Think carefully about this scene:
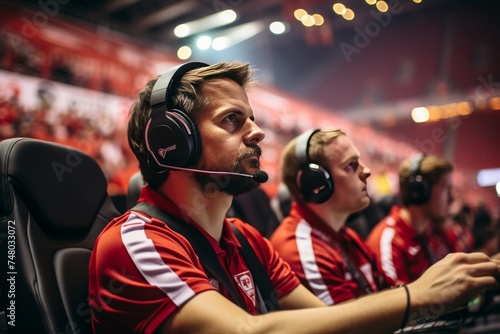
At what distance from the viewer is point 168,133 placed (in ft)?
2.92

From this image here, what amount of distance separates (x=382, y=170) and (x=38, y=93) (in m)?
5.52

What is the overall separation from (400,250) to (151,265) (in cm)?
141

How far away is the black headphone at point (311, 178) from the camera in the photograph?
1.37 metres

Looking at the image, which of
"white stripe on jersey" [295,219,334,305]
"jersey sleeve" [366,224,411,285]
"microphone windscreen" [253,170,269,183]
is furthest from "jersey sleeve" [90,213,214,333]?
"jersey sleeve" [366,224,411,285]

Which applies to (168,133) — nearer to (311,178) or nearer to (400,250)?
(311,178)

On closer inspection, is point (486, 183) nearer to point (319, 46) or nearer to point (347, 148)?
point (319, 46)

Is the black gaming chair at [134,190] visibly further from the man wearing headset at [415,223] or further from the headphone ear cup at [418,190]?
the headphone ear cup at [418,190]

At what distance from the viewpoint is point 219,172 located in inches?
36.1

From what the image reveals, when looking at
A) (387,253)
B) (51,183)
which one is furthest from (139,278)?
(387,253)

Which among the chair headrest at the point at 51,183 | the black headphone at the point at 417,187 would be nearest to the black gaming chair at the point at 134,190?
the chair headrest at the point at 51,183

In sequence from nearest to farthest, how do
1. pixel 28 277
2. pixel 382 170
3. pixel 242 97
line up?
pixel 28 277 < pixel 242 97 < pixel 382 170

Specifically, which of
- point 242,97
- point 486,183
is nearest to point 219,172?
point 242,97

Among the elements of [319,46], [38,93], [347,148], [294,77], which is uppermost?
[319,46]

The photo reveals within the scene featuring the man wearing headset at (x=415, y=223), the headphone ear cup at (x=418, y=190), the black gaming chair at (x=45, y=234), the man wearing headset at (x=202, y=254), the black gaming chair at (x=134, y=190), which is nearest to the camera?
the man wearing headset at (x=202, y=254)
